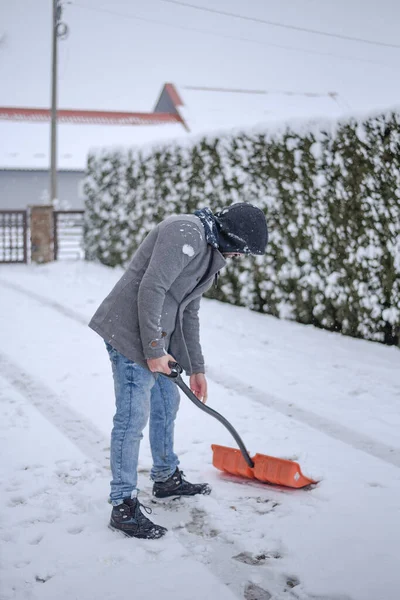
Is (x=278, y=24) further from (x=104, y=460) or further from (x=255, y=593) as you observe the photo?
(x=255, y=593)

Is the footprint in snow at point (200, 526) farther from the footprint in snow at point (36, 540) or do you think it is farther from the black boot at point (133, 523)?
the footprint in snow at point (36, 540)

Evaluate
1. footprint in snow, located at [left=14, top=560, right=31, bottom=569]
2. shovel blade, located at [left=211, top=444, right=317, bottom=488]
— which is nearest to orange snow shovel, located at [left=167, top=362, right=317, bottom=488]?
shovel blade, located at [left=211, top=444, right=317, bottom=488]

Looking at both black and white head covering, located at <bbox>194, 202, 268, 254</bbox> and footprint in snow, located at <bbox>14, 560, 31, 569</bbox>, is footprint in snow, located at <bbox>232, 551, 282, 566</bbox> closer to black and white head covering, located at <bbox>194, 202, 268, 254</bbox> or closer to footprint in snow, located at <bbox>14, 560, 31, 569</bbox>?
footprint in snow, located at <bbox>14, 560, 31, 569</bbox>

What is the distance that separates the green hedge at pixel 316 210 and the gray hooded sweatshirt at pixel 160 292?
13.2 ft

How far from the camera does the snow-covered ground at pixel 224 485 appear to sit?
2715 mm

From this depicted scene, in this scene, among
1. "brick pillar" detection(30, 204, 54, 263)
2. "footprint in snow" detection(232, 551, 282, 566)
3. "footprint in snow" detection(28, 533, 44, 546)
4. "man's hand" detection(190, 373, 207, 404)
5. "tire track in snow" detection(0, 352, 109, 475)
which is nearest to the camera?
"footprint in snow" detection(232, 551, 282, 566)

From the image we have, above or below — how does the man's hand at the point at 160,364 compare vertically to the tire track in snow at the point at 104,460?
above

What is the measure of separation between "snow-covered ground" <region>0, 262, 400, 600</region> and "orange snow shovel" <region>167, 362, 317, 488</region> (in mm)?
63

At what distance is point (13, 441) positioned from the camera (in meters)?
4.21

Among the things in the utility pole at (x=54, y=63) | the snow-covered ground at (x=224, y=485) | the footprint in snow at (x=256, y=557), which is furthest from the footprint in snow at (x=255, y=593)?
the utility pole at (x=54, y=63)

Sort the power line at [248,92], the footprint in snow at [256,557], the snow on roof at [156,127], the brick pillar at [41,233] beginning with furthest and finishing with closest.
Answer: the power line at [248,92] → the snow on roof at [156,127] → the brick pillar at [41,233] → the footprint in snow at [256,557]

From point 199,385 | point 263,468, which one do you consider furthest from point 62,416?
point 263,468

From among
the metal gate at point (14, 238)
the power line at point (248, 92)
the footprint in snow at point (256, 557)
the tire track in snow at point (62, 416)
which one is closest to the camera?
the footprint in snow at point (256, 557)

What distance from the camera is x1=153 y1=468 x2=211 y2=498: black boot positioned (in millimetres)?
3504
